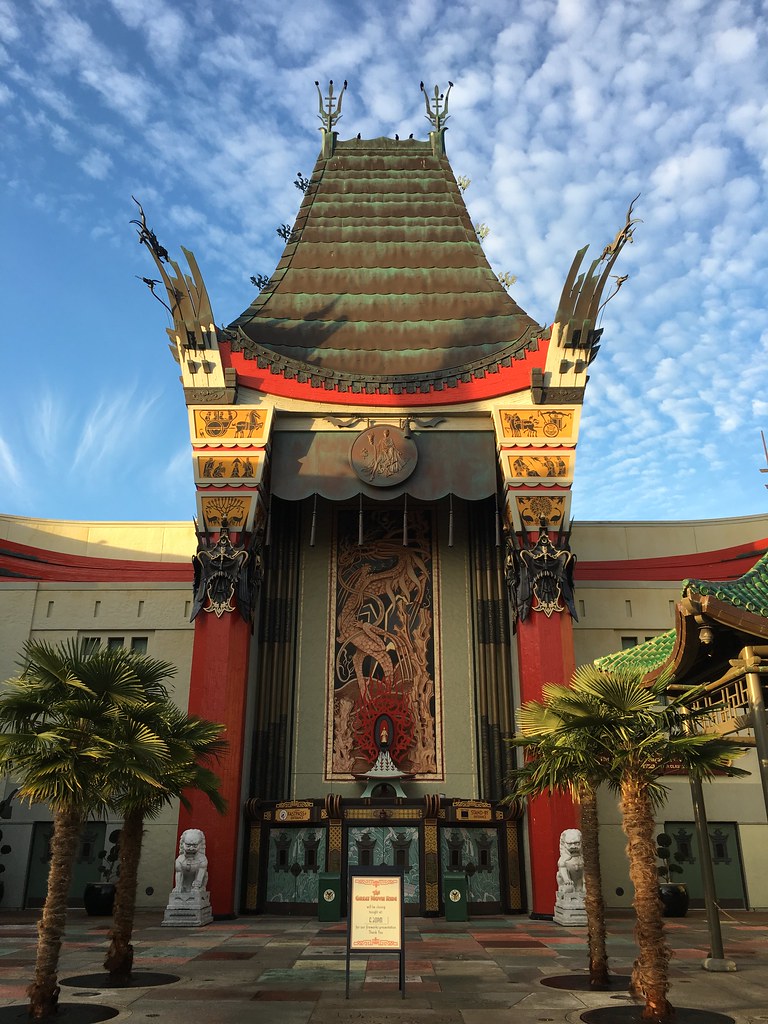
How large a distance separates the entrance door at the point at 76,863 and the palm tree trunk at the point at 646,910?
1756 centimetres

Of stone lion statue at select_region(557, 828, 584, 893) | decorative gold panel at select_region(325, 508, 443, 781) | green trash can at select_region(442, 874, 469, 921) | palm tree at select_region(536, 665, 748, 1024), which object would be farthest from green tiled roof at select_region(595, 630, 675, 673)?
decorative gold panel at select_region(325, 508, 443, 781)

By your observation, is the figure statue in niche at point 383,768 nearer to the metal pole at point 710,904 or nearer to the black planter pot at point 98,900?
the black planter pot at point 98,900

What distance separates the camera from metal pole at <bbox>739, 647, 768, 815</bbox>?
32.6 ft

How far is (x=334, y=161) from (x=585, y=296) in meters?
13.8

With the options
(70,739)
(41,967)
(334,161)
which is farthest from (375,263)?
(41,967)

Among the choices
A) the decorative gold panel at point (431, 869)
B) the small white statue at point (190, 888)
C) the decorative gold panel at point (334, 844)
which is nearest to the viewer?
the small white statue at point (190, 888)

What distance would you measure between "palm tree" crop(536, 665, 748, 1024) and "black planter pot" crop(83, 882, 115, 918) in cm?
1475

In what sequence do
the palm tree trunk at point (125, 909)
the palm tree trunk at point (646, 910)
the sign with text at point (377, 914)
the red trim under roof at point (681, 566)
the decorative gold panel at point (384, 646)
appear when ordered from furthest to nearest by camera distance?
the red trim under roof at point (681, 566), the decorative gold panel at point (384, 646), the palm tree trunk at point (125, 909), the sign with text at point (377, 914), the palm tree trunk at point (646, 910)

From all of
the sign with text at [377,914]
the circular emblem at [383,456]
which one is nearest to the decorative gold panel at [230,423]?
the circular emblem at [383,456]

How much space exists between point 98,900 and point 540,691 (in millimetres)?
12344

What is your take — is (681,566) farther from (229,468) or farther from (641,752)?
(641,752)

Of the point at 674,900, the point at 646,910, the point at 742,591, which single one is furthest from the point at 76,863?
the point at 742,591

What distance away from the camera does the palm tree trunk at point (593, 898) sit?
11945 mm

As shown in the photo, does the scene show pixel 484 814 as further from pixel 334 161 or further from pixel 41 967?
pixel 334 161
